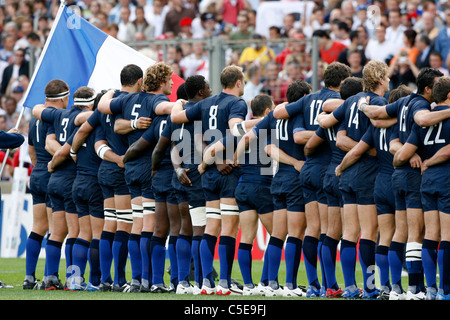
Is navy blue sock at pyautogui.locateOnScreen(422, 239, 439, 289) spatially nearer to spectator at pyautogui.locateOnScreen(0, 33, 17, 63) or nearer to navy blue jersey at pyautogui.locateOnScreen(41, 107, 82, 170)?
navy blue jersey at pyautogui.locateOnScreen(41, 107, 82, 170)

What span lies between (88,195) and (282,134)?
2571 millimetres

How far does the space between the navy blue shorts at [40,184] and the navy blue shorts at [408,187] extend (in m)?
4.71

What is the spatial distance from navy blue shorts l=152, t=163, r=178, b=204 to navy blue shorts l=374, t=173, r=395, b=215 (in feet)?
8.07

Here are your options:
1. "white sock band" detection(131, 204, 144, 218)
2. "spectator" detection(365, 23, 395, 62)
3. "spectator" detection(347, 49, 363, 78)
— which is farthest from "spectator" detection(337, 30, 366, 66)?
"white sock band" detection(131, 204, 144, 218)

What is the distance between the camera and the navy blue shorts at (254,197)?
9586 millimetres

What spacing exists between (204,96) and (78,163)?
74.4 inches

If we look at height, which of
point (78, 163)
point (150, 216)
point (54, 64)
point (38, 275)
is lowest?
point (38, 275)

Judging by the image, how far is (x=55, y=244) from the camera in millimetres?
10914

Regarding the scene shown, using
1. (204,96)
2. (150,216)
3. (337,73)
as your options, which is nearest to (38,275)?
(150,216)

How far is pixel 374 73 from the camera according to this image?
9062 millimetres

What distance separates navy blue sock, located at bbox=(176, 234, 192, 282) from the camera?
Result: 9.90 m

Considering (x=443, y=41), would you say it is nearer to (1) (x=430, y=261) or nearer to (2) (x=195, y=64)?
(2) (x=195, y=64)

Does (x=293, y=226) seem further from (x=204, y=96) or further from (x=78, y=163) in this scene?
(x=78, y=163)

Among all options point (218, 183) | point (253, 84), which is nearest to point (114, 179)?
point (218, 183)
